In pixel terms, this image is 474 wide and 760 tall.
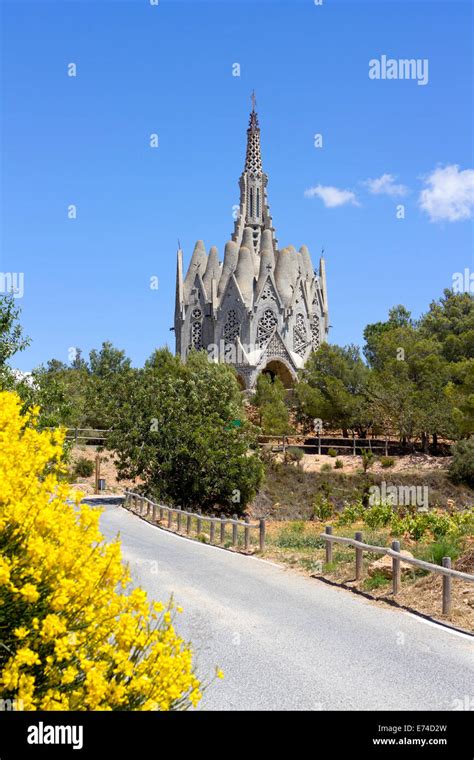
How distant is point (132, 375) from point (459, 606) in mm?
24702

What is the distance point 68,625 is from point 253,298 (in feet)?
211

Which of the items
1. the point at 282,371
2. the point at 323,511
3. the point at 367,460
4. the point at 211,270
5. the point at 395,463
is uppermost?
the point at 211,270

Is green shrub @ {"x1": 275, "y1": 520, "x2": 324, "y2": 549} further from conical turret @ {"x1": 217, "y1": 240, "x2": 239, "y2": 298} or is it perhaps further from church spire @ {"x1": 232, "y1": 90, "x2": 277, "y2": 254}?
church spire @ {"x1": 232, "y1": 90, "x2": 277, "y2": 254}

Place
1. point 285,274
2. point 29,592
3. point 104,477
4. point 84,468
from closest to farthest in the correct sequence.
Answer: point 29,592 → point 84,468 → point 104,477 → point 285,274

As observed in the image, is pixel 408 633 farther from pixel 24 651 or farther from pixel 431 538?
pixel 431 538

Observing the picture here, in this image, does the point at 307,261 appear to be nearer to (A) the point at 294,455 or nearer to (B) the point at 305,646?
(A) the point at 294,455

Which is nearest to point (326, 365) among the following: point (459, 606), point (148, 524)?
point (148, 524)

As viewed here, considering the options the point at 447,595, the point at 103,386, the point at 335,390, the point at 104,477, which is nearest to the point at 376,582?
the point at 447,595

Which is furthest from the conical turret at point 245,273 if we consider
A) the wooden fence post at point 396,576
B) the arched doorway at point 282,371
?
the wooden fence post at point 396,576

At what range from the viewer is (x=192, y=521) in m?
25.0

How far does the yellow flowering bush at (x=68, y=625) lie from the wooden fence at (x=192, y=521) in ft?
39.2

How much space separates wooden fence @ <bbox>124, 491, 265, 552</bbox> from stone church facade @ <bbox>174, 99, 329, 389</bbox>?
3805 centimetres

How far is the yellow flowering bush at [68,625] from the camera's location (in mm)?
3656

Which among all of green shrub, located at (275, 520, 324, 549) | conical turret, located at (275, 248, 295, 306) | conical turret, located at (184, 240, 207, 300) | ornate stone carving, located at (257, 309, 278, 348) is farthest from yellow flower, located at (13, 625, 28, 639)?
conical turret, located at (184, 240, 207, 300)
